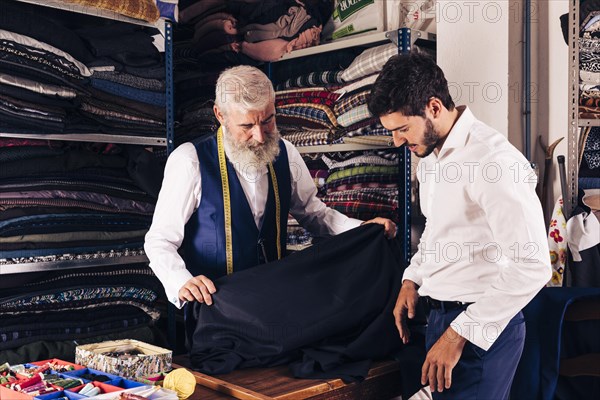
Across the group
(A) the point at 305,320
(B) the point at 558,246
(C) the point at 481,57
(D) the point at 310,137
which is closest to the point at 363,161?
(D) the point at 310,137

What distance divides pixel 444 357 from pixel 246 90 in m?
1.16

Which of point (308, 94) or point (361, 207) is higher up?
point (308, 94)

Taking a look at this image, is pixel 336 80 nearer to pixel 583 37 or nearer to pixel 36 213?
pixel 583 37

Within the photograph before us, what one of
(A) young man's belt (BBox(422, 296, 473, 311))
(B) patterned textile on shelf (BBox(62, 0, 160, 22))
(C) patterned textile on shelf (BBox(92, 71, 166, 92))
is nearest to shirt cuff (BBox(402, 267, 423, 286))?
(A) young man's belt (BBox(422, 296, 473, 311))

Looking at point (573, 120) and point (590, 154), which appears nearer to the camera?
point (573, 120)

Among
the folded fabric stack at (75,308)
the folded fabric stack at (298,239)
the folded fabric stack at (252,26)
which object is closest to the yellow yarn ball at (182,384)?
the folded fabric stack at (75,308)

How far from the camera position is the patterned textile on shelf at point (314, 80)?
329cm

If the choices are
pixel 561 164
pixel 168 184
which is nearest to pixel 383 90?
pixel 168 184

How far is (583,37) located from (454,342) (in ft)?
5.20

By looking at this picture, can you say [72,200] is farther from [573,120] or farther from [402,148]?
[573,120]

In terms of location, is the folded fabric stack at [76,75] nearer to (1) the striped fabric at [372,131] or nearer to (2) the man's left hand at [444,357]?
(1) the striped fabric at [372,131]

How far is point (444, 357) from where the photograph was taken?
6.02ft

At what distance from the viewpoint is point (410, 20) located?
129 inches

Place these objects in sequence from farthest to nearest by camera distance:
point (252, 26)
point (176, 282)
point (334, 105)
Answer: point (252, 26) < point (334, 105) < point (176, 282)
